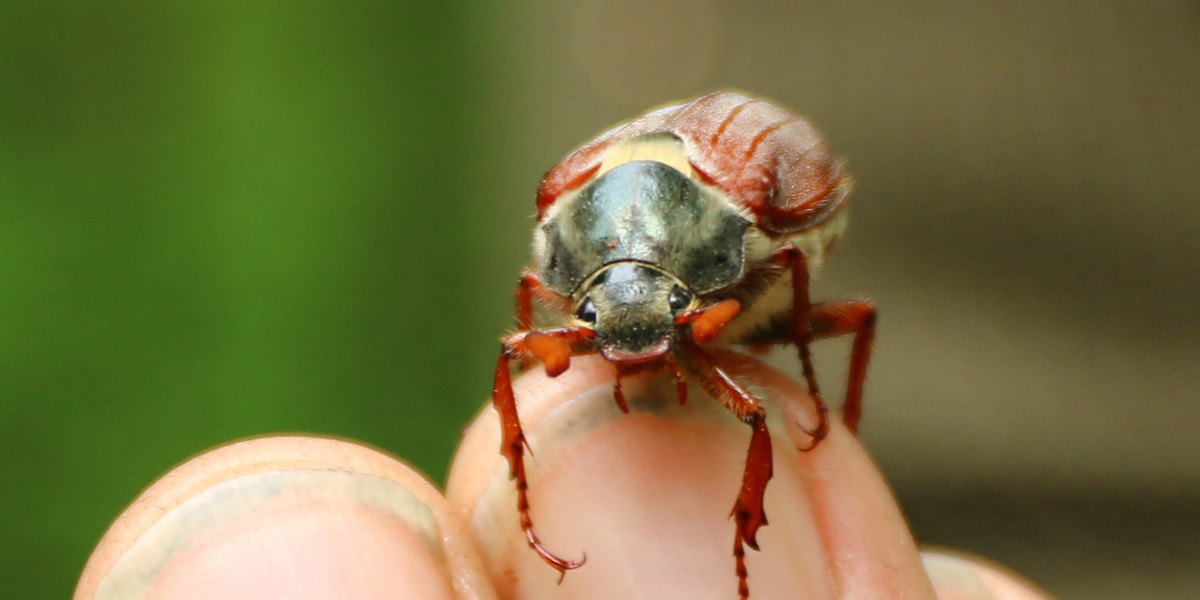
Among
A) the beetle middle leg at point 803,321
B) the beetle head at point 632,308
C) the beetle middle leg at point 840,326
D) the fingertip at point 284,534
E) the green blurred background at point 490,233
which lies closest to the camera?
the fingertip at point 284,534

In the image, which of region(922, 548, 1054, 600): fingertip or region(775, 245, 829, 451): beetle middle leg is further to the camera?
region(922, 548, 1054, 600): fingertip

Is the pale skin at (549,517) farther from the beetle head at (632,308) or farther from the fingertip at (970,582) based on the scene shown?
the fingertip at (970,582)

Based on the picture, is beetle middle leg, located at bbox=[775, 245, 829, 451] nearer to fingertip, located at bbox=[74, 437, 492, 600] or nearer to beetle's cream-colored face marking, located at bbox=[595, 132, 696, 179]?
beetle's cream-colored face marking, located at bbox=[595, 132, 696, 179]

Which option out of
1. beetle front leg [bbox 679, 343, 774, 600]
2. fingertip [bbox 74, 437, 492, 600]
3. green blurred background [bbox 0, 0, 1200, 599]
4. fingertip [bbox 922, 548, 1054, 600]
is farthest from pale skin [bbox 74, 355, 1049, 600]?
green blurred background [bbox 0, 0, 1200, 599]

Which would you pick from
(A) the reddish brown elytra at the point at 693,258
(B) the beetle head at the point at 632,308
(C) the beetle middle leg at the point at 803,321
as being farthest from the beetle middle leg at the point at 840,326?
(B) the beetle head at the point at 632,308

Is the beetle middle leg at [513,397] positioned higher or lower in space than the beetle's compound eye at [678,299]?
lower

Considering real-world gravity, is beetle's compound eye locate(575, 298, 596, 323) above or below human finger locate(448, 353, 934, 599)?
above

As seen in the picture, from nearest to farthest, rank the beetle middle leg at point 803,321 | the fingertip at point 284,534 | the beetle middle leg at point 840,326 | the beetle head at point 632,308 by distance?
the fingertip at point 284,534 → the beetle head at point 632,308 → the beetle middle leg at point 803,321 → the beetle middle leg at point 840,326

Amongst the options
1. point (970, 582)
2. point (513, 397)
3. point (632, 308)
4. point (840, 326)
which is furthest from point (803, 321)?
point (970, 582)

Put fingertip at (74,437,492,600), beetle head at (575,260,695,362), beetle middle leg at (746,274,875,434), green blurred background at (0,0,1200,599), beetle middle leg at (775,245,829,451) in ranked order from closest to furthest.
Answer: fingertip at (74,437,492,600), beetle head at (575,260,695,362), beetle middle leg at (775,245,829,451), beetle middle leg at (746,274,875,434), green blurred background at (0,0,1200,599)
